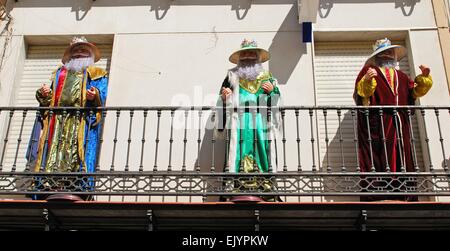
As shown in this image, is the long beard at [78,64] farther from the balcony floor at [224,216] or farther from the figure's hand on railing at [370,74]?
the figure's hand on railing at [370,74]

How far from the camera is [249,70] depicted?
797 centimetres

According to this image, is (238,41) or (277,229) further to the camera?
(238,41)

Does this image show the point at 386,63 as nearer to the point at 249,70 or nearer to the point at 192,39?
the point at 249,70

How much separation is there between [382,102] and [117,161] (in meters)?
3.50

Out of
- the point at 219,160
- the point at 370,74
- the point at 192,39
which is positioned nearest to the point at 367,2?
the point at 370,74

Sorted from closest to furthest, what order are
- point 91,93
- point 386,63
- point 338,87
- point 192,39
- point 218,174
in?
point 218,174 → point 91,93 → point 386,63 → point 338,87 → point 192,39

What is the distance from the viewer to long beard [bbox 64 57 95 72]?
8164 millimetres

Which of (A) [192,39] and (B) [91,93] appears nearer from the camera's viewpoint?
(B) [91,93]

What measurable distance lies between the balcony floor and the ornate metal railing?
0.50 ft

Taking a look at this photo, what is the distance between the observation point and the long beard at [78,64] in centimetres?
816

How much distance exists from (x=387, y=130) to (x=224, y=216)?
2.25 m
